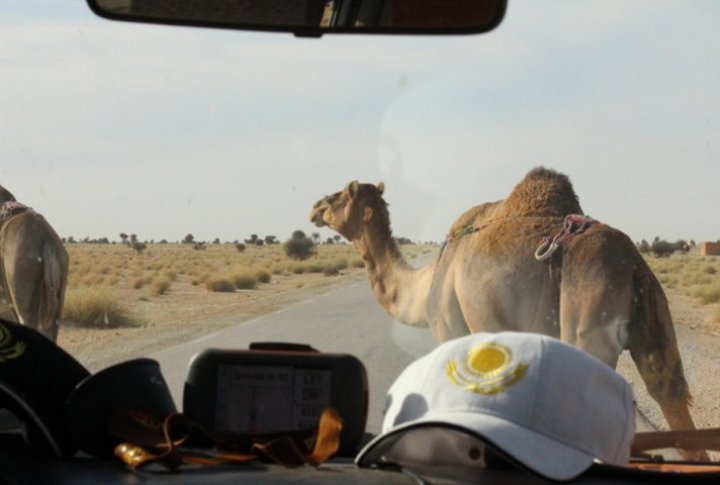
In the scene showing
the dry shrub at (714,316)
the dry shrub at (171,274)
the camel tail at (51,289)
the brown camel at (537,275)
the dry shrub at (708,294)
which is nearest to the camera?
the brown camel at (537,275)

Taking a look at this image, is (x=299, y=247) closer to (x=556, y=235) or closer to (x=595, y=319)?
(x=595, y=319)

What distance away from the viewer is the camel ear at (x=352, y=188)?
9137mm

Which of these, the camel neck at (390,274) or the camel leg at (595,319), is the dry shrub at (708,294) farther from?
the camel leg at (595,319)

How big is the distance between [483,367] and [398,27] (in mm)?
926

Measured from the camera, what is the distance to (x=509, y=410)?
247 cm

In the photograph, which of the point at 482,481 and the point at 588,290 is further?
the point at 588,290

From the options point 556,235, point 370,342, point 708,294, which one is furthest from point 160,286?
point 708,294

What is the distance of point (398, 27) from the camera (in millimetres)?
3129

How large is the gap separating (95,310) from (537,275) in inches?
125

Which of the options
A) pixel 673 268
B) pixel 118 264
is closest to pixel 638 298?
pixel 118 264

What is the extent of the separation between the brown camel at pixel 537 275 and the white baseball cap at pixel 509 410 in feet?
14.0

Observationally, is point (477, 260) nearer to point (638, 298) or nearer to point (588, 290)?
point (588, 290)

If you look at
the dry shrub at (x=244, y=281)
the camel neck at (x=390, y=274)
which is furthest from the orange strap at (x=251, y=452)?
the dry shrub at (x=244, y=281)

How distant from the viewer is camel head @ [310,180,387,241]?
9000mm
